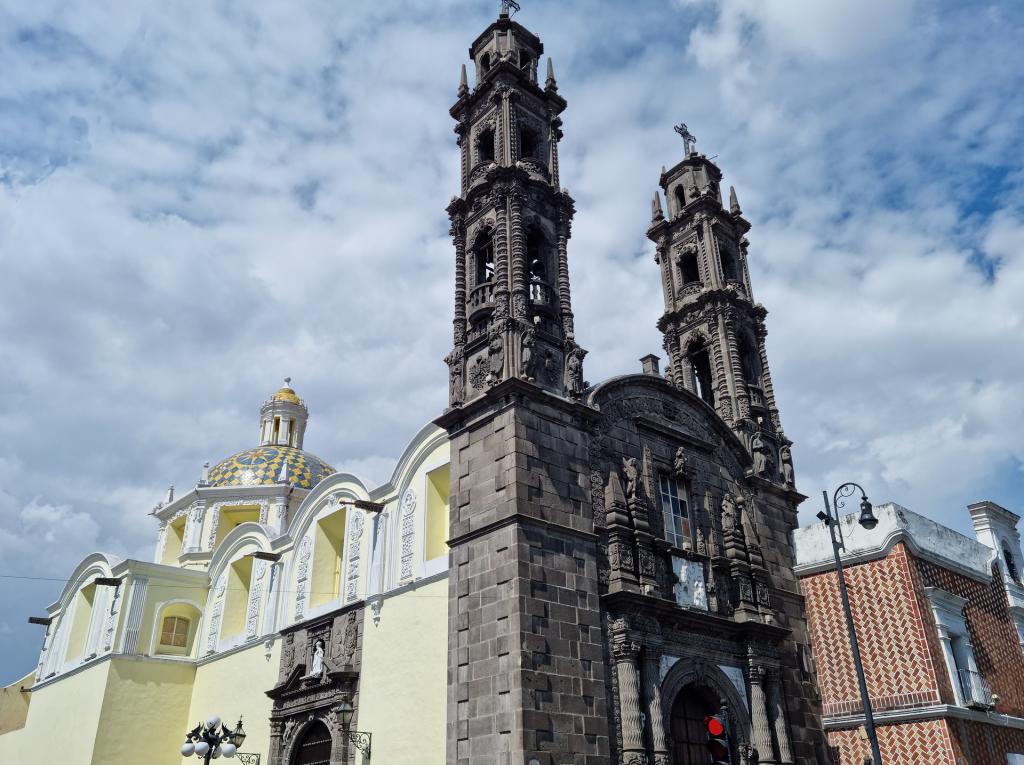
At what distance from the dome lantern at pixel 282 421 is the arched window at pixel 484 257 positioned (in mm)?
19480

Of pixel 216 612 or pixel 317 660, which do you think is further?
pixel 216 612

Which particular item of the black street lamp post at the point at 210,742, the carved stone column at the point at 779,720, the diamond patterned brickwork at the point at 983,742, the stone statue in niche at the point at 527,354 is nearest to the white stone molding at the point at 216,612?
the black street lamp post at the point at 210,742

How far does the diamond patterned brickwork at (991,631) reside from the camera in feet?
65.8

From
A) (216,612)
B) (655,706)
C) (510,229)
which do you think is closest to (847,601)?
(655,706)

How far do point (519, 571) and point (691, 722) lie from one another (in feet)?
16.7

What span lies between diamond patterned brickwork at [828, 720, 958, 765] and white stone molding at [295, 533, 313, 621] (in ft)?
41.4

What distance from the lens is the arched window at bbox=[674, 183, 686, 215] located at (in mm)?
26375

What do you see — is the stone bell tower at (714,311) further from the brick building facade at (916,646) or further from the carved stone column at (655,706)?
the carved stone column at (655,706)

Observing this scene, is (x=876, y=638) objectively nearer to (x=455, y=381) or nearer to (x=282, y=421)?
(x=455, y=381)

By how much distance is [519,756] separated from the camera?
13.1m

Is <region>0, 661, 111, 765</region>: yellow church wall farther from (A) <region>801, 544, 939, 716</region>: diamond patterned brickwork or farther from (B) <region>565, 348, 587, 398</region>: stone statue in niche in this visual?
(A) <region>801, 544, 939, 716</region>: diamond patterned brickwork

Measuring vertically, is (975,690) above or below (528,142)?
below

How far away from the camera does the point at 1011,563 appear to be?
78.6 ft

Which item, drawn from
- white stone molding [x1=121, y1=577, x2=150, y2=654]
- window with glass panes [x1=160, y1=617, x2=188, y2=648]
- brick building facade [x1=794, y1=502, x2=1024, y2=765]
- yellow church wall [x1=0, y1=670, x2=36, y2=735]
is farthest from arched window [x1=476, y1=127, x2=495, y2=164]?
yellow church wall [x1=0, y1=670, x2=36, y2=735]
